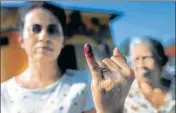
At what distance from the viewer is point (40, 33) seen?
1.92 m

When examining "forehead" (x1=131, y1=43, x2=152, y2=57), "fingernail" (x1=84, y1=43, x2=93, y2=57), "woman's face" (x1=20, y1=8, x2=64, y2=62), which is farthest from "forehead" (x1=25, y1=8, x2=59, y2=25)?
"forehead" (x1=131, y1=43, x2=152, y2=57)

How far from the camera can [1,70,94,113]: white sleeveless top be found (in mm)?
1892

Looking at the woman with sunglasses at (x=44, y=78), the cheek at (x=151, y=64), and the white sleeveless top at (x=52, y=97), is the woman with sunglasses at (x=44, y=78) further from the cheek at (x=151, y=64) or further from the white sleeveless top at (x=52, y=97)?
the cheek at (x=151, y=64)

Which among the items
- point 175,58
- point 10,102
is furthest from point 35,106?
point 175,58

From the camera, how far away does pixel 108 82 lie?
1.89 metres

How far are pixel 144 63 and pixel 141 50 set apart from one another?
2.6 inches

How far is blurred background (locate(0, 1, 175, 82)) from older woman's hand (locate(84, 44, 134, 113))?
0.12 ft

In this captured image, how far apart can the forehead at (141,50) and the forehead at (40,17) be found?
408mm

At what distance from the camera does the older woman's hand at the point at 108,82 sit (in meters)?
1.87

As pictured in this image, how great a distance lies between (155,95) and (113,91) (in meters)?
0.24

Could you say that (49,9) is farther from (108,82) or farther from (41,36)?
(108,82)

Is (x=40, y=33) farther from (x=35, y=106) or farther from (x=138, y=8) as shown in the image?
(x=138, y=8)

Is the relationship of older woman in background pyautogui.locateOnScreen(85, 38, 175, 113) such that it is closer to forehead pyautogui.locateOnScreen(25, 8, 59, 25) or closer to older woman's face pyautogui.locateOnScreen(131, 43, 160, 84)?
older woman's face pyautogui.locateOnScreen(131, 43, 160, 84)

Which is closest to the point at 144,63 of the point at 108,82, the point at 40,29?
the point at 108,82
